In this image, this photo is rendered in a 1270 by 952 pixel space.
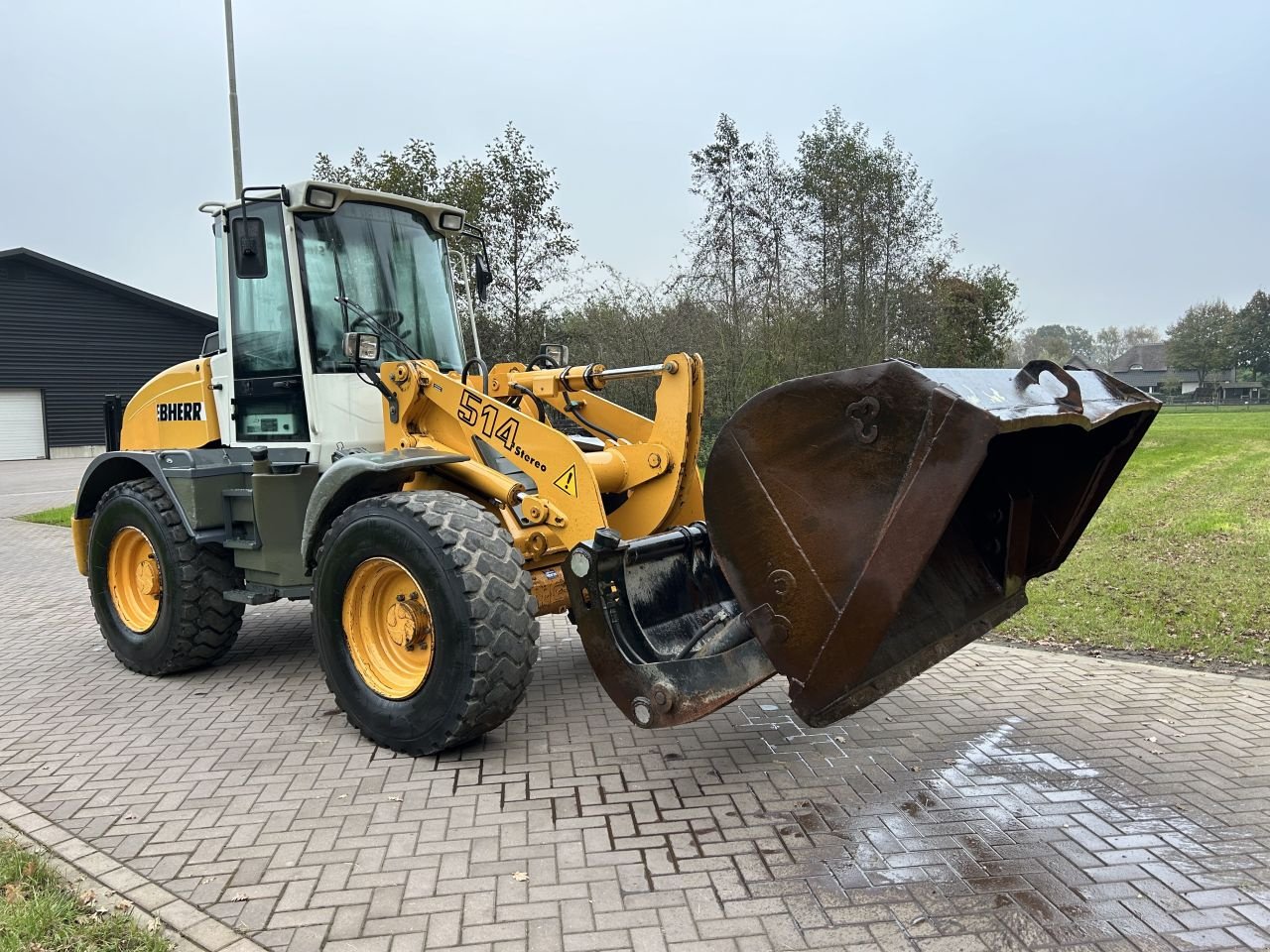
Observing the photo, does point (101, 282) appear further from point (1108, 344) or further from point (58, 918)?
point (1108, 344)

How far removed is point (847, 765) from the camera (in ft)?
14.0

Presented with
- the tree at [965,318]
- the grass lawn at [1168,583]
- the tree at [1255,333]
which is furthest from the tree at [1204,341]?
the grass lawn at [1168,583]

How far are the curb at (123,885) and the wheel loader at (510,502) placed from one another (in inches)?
49.9

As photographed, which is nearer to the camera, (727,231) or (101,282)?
(727,231)

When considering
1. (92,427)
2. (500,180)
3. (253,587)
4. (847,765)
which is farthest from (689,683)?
(92,427)

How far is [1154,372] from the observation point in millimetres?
94375

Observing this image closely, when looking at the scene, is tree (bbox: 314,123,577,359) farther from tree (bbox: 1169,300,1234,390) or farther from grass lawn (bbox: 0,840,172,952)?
tree (bbox: 1169,300,1234,390)

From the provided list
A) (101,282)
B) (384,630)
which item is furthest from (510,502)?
(101,282)

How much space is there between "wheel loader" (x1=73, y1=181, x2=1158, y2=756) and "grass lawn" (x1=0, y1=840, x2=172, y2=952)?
1.44 metres

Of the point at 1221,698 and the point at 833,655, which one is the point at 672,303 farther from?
the point at 833,655

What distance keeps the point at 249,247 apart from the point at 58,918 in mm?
3379

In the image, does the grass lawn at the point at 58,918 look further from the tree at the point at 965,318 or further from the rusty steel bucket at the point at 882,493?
the tree at the point at 965,318

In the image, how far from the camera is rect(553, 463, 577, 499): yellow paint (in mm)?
4602

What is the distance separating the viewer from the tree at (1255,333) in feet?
233
